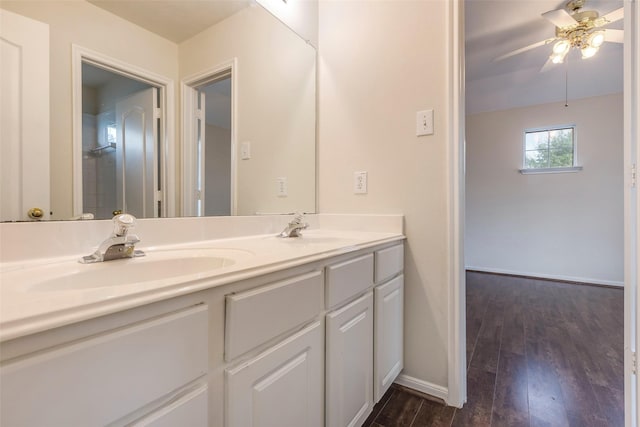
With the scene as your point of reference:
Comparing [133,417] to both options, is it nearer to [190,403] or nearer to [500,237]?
[190,403]

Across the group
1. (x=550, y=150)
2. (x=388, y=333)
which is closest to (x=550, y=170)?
(x=550, y=150)

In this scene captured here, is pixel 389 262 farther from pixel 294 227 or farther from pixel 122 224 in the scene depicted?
pixel 122 224

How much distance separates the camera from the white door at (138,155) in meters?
0.96

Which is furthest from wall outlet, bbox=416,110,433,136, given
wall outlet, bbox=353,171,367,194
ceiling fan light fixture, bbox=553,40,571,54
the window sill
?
the window sill

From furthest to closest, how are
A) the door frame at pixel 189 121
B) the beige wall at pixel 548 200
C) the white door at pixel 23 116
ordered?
1. the beige wall at pixel 548 200
2. the door frame at pixel 189 121
3. the white door at pixel 23 116

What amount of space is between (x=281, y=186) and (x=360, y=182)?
44 cm

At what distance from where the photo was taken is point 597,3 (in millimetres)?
2068

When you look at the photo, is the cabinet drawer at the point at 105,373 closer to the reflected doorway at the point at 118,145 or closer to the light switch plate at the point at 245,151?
the reflected doorway at the point at 118,145

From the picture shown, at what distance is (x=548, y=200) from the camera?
378 centimetres

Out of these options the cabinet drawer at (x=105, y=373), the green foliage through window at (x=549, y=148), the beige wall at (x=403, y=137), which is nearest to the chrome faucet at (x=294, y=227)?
the beige wall at (x=403, y=137)

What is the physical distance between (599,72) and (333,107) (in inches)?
128

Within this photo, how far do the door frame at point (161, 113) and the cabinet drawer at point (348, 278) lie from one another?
64 centimetres

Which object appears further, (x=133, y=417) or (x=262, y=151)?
(x=262, y=151)

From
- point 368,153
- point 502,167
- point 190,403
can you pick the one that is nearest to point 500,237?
point 502,167
